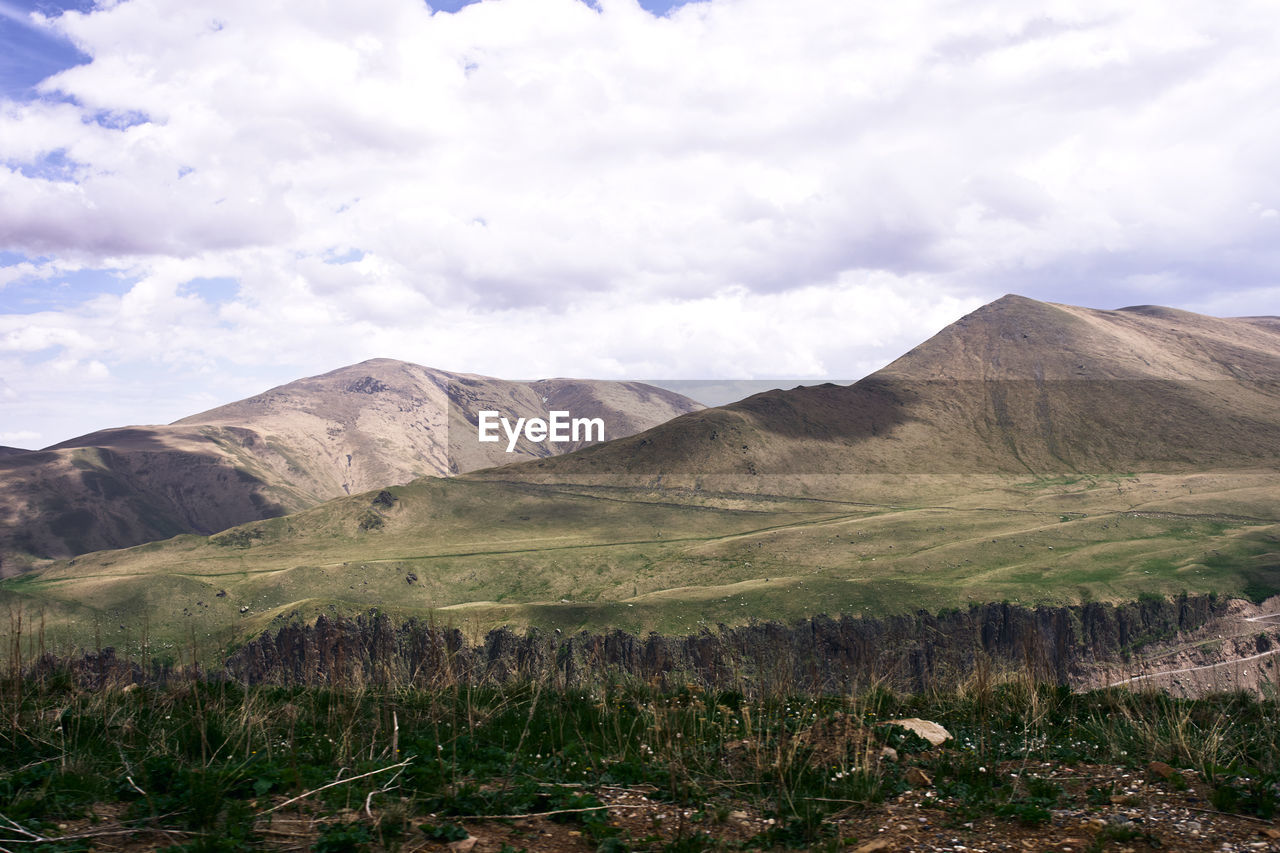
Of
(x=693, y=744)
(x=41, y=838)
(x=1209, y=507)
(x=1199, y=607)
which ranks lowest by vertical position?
(x=1199, y=607)

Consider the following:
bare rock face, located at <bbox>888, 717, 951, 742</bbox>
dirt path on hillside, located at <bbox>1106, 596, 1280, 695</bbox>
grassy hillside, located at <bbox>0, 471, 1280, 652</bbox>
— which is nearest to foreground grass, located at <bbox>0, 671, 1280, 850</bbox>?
bare rock face, located at <bbox>888, 717, 951, 742</bbox>

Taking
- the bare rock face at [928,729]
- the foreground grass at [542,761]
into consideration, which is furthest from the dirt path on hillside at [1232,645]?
the bare rock face at [928,729]

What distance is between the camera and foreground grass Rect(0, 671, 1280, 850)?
8.73 m

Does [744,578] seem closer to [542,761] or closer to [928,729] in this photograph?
[928,729]

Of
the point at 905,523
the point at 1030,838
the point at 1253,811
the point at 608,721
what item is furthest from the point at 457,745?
the point at 905,523

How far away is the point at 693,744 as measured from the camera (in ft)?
39.1

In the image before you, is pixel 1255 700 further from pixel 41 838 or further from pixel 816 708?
pixel 41 838

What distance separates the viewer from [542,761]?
11.7 m

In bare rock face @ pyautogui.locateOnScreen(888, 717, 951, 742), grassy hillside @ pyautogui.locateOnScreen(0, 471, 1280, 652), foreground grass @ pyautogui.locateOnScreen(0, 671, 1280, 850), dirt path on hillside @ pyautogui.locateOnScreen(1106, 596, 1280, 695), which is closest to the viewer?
foreground grass @ pyautogui.locateOnScreen(0, 671, 1280, 850)

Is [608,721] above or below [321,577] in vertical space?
above

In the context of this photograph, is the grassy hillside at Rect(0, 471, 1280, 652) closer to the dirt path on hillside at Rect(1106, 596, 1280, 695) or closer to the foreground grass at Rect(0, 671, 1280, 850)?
the dirt path on hillside at Rect(1106, 596, 1280, 695)

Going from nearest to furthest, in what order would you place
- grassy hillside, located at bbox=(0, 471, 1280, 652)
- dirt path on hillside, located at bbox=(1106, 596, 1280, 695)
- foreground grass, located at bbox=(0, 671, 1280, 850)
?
foreground grass, located at bbox=(0, 671, 1280, 850), dirt path on hillside, located at bbox=(1106, 596, 1280, 695), grassy hillside, located at bbox=(0, 471, 1280, 652)

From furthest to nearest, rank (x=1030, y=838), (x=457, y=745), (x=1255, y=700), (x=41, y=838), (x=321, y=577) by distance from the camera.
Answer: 1. (x=321, y=577)
2. (x=1255, y=700)
3. (x=457, y=745)
4. (x=1030, y=838)
5. (x=41, y=838)

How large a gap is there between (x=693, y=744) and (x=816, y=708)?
3.42 meters
